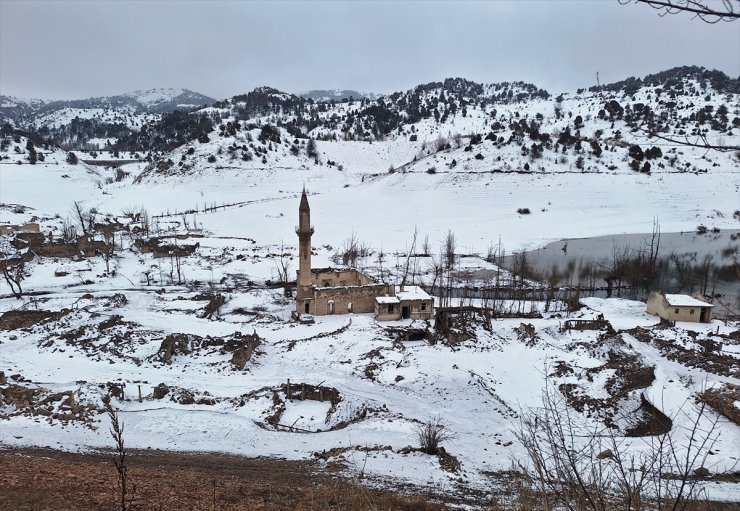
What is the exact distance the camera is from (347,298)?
25344mm

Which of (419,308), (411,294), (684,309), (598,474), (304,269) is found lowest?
(684,309)

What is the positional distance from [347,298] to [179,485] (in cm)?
1677

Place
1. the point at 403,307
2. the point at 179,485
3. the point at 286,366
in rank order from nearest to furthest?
the point at 179,485
the point at 286,366
the point at 403,307

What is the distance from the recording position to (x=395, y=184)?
7175cm

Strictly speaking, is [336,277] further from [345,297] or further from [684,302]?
[684,302]

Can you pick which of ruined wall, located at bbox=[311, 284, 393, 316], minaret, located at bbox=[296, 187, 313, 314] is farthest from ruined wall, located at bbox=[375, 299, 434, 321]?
minaret, located at bbox=[296, 187, 313, 314]

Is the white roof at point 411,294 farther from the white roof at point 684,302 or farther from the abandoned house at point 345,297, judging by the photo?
the white roof at point 684,302

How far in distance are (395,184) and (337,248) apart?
2845 centimetres

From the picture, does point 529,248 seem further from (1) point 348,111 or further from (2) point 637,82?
(2) point 637,82

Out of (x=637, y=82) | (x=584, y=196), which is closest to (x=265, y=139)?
(x=584, y=196)

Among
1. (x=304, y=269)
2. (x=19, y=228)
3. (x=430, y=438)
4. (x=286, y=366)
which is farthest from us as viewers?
(x=19, y=228)

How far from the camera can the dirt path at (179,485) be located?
7828 mm

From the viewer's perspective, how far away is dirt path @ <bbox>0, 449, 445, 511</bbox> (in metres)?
7.83

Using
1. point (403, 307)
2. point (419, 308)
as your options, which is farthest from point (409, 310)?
point (419, 308)
